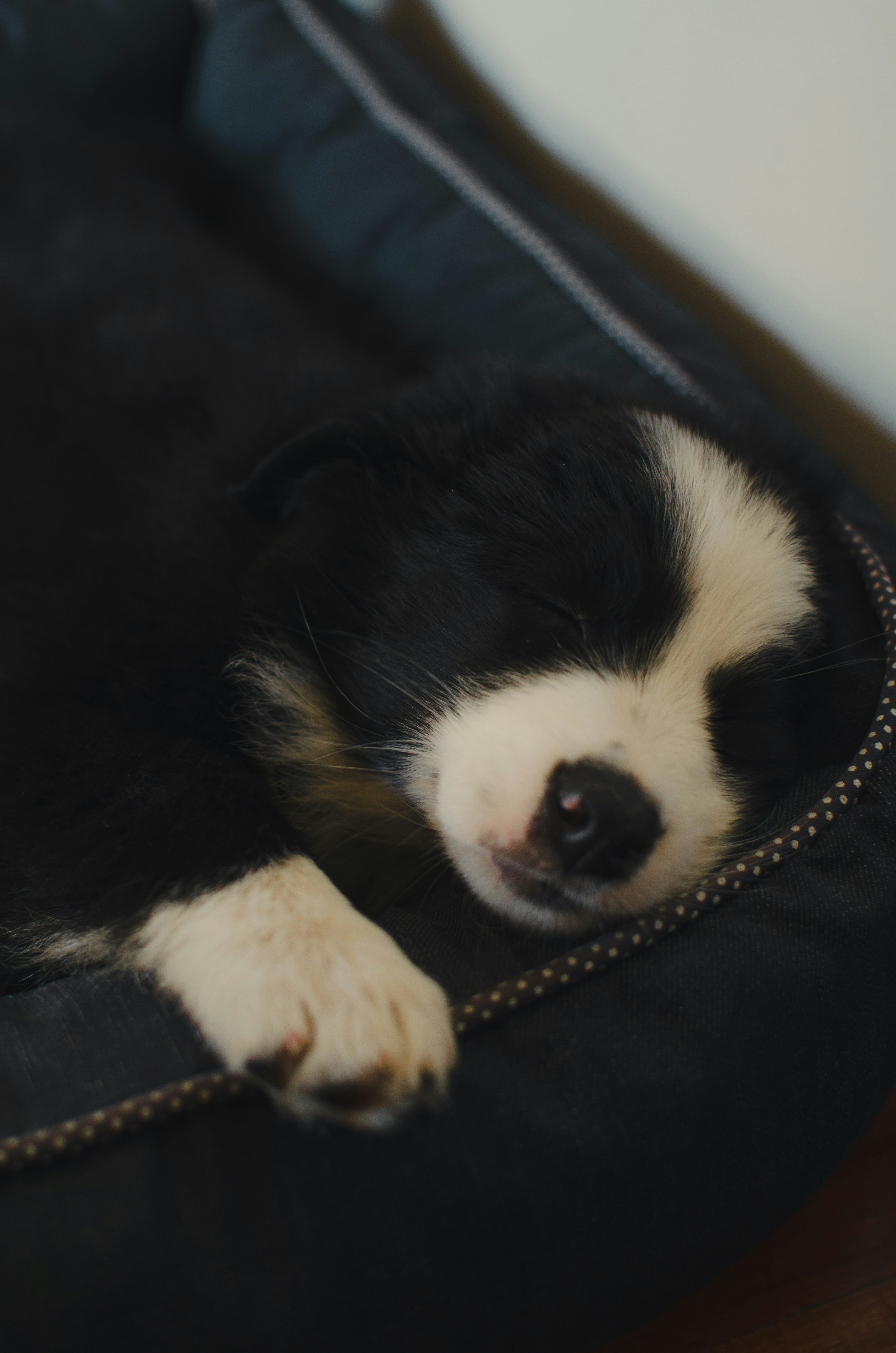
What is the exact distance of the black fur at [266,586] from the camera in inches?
53.0

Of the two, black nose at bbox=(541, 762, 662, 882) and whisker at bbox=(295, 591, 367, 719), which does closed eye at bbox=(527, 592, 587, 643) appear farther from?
whisker at bbox=(295, 591, 367, 719)

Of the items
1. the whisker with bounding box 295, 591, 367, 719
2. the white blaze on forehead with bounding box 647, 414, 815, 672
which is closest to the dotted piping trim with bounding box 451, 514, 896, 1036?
the white blaze on forehead with bounding box 647, 414, 815, 672

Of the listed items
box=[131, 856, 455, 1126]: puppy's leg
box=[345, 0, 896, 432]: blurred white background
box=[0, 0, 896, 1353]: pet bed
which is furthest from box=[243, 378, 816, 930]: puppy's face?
box=[345, 0, 896, 432]: blurred white background

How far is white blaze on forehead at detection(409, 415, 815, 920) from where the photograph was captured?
129 cm

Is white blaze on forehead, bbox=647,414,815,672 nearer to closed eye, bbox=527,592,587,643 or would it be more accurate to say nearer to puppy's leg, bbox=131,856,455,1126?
closed eye, bbox=527,592,587,643

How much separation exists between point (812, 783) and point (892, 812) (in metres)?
0.13

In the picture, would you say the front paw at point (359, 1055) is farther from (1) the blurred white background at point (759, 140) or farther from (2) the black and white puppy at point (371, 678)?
(1) the blurred white background at point (759, 140)

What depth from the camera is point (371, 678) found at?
60.5 inches

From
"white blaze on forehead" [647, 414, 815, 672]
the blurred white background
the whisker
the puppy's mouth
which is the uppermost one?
the blurred white background

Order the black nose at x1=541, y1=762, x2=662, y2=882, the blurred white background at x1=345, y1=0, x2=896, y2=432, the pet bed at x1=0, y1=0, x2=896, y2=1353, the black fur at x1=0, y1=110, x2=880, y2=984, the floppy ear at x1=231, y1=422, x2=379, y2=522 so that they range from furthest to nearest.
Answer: the blurred white background at x1=345, y1=0, x2=896, y2=432 → the floppy ear at x1=231, y1=422, x2=379, y2=522 → the black fur at x1=0, y1=110, x2=880, y2=984 → the black nose at x1=541, y1=762, x2=662, y2=882 → the pet bed at x1=0, y1=0, x2=896, y2=1353

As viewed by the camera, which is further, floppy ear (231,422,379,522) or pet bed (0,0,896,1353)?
floppy ear (231,422,379,522)

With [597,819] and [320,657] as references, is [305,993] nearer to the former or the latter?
[597,819]

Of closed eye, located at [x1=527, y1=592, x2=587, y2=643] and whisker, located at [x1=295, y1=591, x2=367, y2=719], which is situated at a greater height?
closed eye, located at [x1=527, y1=592, x2=587, y2=643]

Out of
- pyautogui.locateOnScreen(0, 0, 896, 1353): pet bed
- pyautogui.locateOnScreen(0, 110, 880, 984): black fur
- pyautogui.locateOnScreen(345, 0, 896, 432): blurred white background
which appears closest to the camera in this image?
pyautogui.locateOnScreen(0, 0, 896, 1353): pet bed
